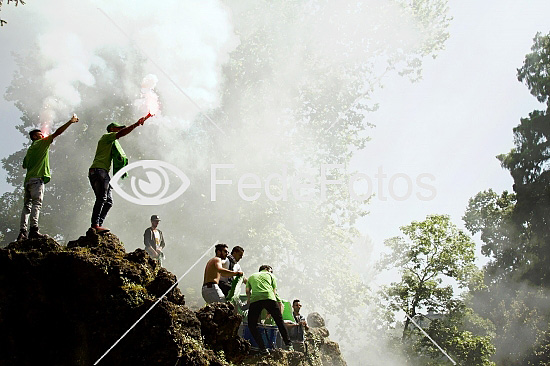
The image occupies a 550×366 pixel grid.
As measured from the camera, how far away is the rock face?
580 cm

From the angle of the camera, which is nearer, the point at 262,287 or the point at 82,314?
the point at 82,314

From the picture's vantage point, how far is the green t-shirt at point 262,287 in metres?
7.69

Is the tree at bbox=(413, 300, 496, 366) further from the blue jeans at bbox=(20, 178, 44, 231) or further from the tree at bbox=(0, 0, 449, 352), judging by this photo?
the blue jeans at bbox=(20, 178, 44, 231)

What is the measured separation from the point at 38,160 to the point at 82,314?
9.08 feet

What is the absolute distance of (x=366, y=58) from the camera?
3506 cm

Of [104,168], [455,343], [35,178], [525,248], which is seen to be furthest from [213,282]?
[525,248]

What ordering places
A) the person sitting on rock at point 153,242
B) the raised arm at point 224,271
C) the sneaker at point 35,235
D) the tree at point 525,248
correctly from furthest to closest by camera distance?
the tree at point 525,248, the person sitting on rock at point 153,242, the raised arm at point 224,271, the sneaker at point 35,235

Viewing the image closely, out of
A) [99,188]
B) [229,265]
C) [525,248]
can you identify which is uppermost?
[525,248]

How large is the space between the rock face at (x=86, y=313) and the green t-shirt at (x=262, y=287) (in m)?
1.40

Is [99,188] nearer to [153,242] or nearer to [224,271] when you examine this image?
[224,271]

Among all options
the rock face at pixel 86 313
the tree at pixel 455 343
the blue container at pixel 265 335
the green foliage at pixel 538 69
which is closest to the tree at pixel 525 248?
the green foliage at pixel 538 69

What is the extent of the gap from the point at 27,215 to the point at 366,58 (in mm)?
31522

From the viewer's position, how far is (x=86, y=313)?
6.09m

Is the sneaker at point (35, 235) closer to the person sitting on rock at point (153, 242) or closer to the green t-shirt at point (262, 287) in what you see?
the person sitting on rock at point (153, 242)
